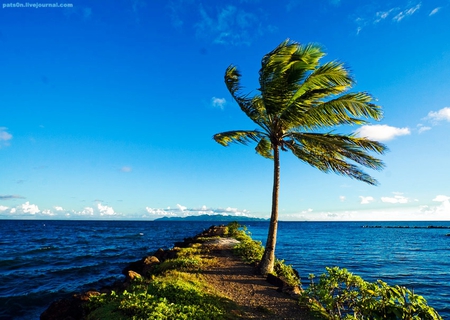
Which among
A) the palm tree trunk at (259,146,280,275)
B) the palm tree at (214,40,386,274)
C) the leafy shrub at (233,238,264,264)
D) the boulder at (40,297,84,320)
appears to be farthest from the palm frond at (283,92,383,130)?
the boulder at (40,297,84,320)

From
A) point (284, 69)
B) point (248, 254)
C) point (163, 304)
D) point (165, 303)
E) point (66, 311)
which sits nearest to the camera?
point (163, 304)

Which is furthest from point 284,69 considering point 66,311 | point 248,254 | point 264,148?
point 66,311

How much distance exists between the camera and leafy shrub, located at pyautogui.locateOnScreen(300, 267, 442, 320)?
4.83 meters

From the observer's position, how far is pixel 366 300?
19.5 feet

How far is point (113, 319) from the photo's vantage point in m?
6.41

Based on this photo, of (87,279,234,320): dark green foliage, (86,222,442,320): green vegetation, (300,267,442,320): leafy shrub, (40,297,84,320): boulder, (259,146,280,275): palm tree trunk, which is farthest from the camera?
(259,146,280,275): palm tree trunk

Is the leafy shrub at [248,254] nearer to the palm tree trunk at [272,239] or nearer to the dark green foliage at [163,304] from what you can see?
the palm tree trunk at [272,239]

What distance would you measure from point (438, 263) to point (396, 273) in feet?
26.6

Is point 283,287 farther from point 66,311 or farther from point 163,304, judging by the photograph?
point 66,311

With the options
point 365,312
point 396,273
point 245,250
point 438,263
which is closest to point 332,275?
point 365,312

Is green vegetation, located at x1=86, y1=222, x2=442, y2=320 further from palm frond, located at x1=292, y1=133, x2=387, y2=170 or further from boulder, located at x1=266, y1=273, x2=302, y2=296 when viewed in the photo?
palm frond, located at x1=292, y1=133, x2=387, y2=170

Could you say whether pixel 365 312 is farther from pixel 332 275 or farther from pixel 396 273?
pixel 396 273

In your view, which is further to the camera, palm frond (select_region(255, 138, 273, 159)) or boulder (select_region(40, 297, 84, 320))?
palm frond (select_region(255, 138, 273, 159))

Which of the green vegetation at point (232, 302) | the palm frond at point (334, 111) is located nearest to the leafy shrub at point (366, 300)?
the green vegetation at point (232, 302)
